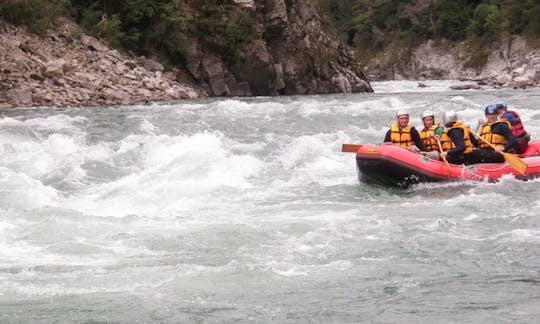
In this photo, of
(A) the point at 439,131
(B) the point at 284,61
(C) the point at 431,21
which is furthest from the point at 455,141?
(C) the point at 431,21

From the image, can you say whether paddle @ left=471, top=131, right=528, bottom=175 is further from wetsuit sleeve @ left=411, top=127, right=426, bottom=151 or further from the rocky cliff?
the rocky cliff

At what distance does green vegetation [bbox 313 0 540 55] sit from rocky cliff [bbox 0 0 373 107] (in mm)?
21174

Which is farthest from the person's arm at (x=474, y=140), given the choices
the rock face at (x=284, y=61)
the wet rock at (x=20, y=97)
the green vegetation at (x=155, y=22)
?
the rock face at (x=284, y=61)

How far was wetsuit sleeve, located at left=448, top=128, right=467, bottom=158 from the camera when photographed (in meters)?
10.6

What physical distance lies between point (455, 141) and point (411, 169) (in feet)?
3.04

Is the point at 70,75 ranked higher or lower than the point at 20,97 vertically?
higher

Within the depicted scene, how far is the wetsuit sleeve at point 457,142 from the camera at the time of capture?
417 inches

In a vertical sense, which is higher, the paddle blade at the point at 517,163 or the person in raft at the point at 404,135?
the person in raft at the point at 404,135

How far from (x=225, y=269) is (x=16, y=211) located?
319 cm

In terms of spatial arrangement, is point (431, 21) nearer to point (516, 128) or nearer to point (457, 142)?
point (516, 128)

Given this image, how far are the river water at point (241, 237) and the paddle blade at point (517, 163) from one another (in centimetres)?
24

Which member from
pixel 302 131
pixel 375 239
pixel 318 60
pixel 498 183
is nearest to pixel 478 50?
pixel 318 60

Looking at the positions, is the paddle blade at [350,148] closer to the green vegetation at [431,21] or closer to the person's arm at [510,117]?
the person's arm at [510,117]

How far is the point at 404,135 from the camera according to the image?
10.8 metres
